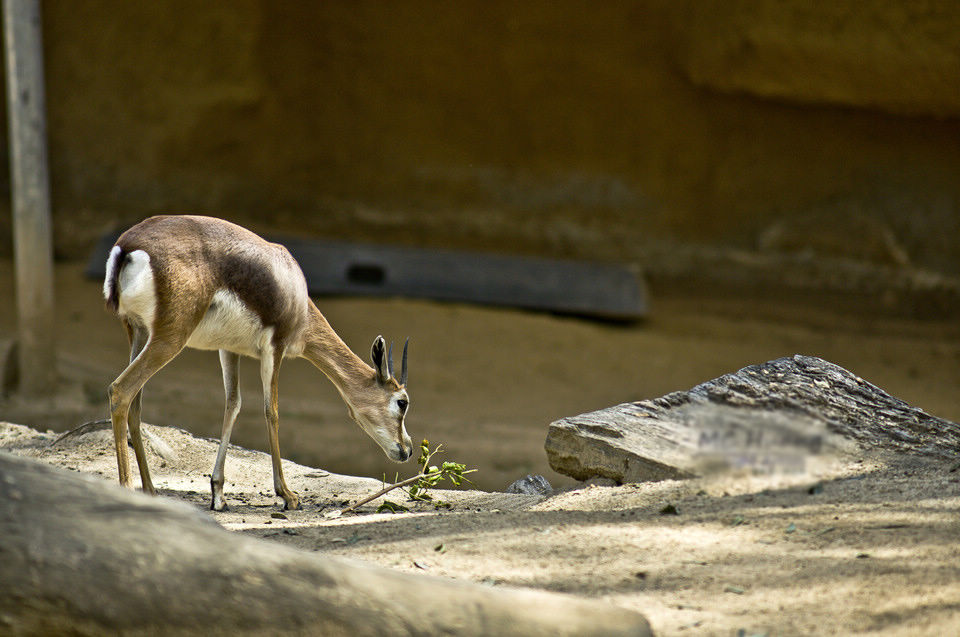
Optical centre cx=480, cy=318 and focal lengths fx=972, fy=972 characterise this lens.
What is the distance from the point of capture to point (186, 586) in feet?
7.52

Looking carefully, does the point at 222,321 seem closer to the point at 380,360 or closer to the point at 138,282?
the point at 138,282

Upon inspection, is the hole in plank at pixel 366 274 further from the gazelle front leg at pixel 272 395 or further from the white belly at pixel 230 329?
the white belly at pixel 230 329

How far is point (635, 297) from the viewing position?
38.3ft

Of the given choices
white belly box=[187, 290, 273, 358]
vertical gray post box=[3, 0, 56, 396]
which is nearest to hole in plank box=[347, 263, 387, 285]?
vertical gray post box=[3, 0, 56, 396]

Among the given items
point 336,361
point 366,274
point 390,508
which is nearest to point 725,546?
point 390,508

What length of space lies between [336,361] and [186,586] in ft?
11.8

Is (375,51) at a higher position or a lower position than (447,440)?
higher

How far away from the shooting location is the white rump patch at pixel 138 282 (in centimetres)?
462

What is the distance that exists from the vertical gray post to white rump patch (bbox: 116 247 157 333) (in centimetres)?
435

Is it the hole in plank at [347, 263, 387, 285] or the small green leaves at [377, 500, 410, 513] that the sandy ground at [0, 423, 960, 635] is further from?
the hole in plank at [347, 263, 387, 285]

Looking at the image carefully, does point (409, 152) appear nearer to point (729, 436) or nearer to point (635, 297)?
point (635, 297)

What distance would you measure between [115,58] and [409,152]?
3.87 meters

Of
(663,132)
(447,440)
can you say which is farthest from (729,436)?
(663,132)

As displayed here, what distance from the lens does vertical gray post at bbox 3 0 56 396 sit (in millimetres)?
8469
